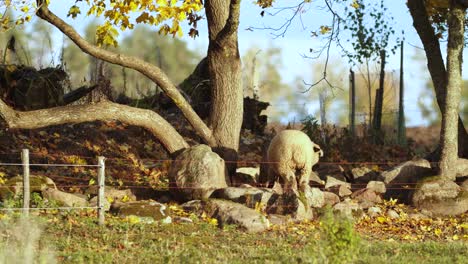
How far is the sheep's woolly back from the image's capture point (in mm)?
15742

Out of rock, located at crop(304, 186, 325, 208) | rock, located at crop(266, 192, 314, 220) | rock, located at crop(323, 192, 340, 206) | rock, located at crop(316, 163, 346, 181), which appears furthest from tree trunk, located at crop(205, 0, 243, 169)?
rock, located at crop(266, 192, 314, 220)

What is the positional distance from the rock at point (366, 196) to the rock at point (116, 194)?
4421mm

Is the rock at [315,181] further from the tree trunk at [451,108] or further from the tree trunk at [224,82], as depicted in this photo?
the tree trunk at [451,108]

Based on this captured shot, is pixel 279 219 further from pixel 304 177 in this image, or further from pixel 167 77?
pixel 167 77

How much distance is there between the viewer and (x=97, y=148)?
20.2 metres

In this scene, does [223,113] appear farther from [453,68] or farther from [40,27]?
[40,27]

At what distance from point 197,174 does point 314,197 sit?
224cm

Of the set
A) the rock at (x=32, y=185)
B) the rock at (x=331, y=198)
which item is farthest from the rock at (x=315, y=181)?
the rock at (x=32, y=185)

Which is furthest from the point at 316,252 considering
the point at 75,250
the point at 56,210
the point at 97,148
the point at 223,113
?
the point at 97,148

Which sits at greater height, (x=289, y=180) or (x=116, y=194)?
(x=289, y=180)

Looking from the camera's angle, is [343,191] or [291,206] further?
[343,191]

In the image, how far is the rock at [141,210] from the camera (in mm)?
13773

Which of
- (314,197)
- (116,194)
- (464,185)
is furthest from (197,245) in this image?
(464,185)

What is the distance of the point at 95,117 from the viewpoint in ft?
53.7
